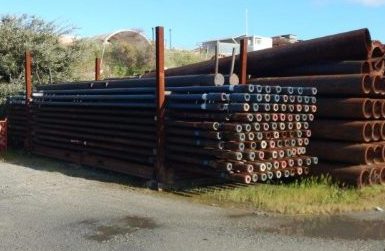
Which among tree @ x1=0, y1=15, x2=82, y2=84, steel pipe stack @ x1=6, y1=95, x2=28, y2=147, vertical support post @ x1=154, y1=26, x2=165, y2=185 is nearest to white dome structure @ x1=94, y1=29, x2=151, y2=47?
tree @ x1=0, y1=15, x2=82, y2=84

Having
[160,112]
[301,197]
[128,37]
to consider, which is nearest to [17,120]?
[160,112]

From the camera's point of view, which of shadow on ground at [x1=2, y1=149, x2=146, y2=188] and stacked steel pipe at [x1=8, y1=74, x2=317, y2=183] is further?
shadow on ground at [x1=2, y1=149, x2=146, y2=188]

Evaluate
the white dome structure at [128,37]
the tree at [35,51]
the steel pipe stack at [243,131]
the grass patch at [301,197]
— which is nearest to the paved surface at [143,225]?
the grass patch at [301,197]

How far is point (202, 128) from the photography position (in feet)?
31.0

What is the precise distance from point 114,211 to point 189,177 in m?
2.63

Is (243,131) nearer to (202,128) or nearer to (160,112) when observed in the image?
(202,128)

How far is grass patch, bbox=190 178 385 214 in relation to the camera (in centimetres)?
870

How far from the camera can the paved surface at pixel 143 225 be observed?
6586mm

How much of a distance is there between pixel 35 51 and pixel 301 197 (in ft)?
44.5

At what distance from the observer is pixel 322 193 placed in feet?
31.2

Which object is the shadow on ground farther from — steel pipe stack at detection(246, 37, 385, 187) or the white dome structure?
the white dome structure

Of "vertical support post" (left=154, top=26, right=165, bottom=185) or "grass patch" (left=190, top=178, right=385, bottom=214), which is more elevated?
"vertical support post" (left=154, top=26, right=165, bottom=185)

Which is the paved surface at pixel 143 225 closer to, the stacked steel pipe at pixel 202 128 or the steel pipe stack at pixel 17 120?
the stacked steel pipe at pixel 202 128

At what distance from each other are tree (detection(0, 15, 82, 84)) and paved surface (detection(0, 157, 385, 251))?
35.3ft
